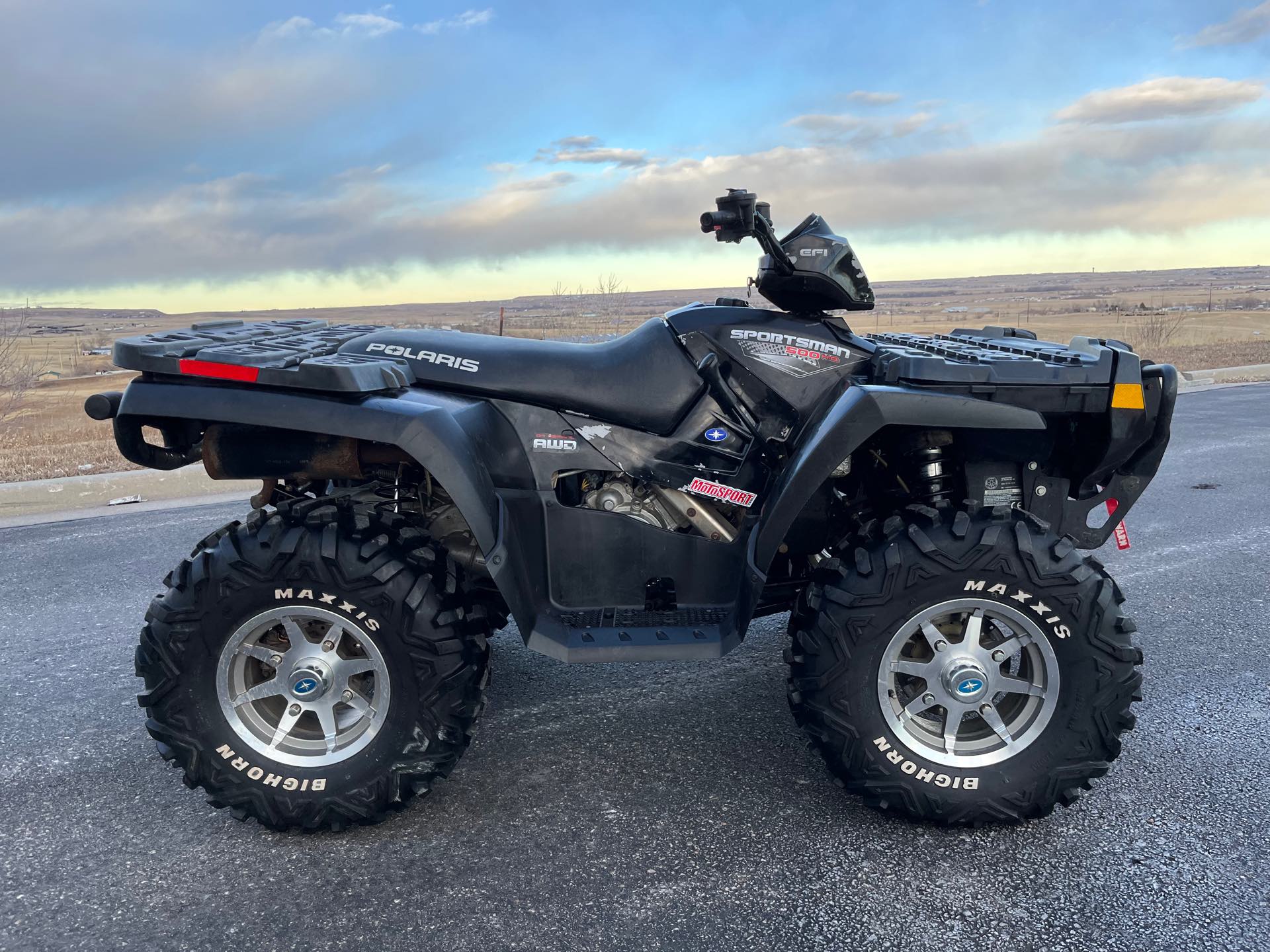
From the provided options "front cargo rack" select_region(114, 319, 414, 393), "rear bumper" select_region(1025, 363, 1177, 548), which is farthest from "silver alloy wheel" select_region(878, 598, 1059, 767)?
"front cargo rack" select_region(114, 319, 414, 393)

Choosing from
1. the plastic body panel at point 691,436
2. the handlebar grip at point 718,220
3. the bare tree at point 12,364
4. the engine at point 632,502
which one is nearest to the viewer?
the plastic body panel at point 691,436

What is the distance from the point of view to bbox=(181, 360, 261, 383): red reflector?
3.28 meters

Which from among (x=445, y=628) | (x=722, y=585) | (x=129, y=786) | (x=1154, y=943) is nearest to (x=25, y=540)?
(x=129, y=786)

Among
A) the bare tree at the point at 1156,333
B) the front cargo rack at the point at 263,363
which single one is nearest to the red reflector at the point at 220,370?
the front cargo rack at the point at 263,363

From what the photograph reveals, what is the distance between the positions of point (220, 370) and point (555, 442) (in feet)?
3.87

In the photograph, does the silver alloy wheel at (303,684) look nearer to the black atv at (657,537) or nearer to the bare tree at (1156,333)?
the black atv at (657,537)

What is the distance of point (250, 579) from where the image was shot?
3.22 m

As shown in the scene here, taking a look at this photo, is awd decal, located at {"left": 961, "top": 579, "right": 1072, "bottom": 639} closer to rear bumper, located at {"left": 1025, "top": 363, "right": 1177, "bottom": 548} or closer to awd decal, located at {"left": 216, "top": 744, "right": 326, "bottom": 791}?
rear bumper, located at {"left": 1025, "top": 363, "right": 1177, "bottom": 548}

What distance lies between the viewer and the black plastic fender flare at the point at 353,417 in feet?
10.6

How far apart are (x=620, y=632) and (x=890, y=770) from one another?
1.06 metres

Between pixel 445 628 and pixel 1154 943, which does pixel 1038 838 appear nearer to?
pixel 1154 943

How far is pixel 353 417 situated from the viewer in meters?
3.24

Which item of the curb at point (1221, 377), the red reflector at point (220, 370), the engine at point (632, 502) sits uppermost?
the red reflector at point (220, 370)

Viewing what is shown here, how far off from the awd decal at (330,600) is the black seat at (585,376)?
0.90 meters
